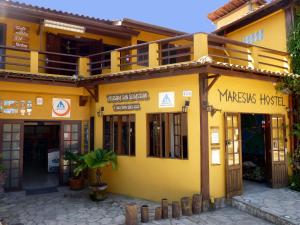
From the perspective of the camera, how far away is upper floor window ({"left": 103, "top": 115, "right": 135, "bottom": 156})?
36.8 feet

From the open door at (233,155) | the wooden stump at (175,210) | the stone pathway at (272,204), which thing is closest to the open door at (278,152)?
the stone pathway at (272,204)

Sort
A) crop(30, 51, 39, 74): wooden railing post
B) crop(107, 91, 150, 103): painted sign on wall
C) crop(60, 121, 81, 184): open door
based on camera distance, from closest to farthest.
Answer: crop(107, 91, 150, 103): painted sign on wall → crop(30, 51, 39, 74): wooden railing post → crop(60, 121, 81, 184): open door

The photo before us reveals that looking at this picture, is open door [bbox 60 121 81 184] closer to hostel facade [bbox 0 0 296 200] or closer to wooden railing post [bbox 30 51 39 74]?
hostel facade [bbox 0 0 296 200]

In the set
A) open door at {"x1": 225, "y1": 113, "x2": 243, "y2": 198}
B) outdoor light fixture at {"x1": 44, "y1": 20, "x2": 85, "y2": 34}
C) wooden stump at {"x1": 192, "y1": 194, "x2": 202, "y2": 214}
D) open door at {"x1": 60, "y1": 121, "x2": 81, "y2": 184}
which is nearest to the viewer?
wooden stump at {"x1": 192, "y1": 194, "x2": 202, "y2": 214}

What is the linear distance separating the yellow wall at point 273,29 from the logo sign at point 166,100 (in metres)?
6.23

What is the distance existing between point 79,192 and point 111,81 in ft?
14.4

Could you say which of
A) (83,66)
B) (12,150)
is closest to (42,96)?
(83,66)

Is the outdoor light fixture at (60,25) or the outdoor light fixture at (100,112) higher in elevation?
the outdoor light fixture at (60,25)

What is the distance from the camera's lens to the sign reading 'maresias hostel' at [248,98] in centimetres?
1007

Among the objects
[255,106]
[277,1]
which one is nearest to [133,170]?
[255,106]

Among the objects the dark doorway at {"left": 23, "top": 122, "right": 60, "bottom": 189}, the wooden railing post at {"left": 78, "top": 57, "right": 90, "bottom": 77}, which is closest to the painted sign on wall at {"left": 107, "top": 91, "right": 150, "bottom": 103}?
the wooden railing post at {"left": 78, "top": 57, "right": 90, "bottom": 77}

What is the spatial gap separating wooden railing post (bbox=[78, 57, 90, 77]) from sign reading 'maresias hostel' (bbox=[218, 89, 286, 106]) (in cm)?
560

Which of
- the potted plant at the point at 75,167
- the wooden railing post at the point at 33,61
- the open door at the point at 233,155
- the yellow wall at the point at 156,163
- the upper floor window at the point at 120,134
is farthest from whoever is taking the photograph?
the wooden railing post at the point at 33,61

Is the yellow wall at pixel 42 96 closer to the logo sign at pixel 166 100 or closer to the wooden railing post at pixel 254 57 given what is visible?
the logo sign at pixel 166 100
